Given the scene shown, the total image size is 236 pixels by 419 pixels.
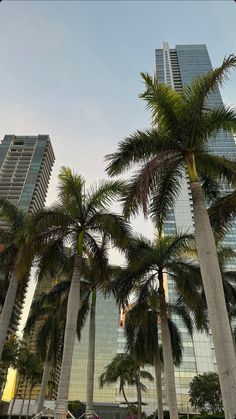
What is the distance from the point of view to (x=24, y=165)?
504 ft

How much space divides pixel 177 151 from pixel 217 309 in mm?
5959

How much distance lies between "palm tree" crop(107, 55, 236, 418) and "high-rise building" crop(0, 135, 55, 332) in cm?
12720

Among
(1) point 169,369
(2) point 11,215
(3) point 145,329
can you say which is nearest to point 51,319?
(3) point 145,329

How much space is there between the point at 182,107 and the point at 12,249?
44.0ft

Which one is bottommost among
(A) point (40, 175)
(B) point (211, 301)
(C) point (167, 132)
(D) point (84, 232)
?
(B) point (211, 301)

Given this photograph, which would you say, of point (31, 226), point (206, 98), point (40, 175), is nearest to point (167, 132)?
point (206, 98)

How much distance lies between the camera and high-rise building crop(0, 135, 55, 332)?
5615 inches

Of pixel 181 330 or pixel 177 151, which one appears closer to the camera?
pixel 177 151

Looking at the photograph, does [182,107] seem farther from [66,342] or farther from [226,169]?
[66,342]

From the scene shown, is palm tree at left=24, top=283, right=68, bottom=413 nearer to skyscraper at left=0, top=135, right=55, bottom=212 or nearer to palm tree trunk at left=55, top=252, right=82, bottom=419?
Answer: palm tree trunk at left=55, top=252, right=82, bottom=419

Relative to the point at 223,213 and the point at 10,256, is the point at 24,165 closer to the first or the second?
the point at 10,256

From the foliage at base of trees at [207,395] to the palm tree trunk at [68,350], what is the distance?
5320 centimetres

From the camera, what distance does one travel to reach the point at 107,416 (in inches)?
3334

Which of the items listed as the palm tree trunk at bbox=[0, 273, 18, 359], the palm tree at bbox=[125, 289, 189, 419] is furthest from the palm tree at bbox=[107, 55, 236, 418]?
the palm tree trunk at bbox=[0, 273, 18, 359]
